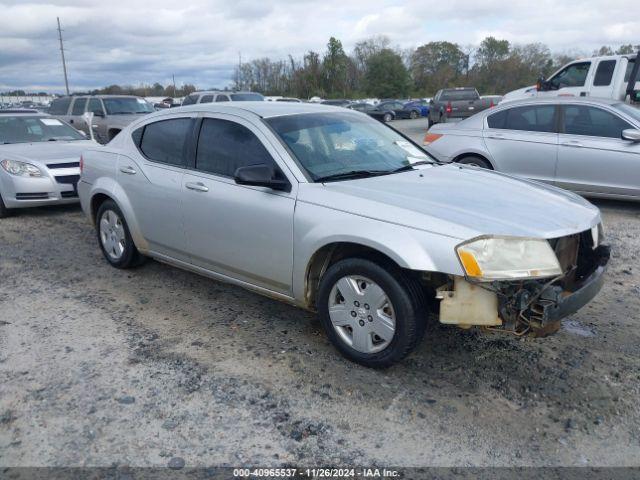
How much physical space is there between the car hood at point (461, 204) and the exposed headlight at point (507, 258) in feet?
0.15

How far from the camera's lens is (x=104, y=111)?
1465 centimetres

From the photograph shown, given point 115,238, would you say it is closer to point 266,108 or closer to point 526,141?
point 266,108

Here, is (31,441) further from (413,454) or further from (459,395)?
(459,395)

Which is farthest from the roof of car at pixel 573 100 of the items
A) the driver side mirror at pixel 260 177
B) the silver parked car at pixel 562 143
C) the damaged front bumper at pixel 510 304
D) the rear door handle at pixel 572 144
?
the driver side mirror at pixel 260 177

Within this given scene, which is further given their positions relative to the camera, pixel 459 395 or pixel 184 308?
pixel 184 308

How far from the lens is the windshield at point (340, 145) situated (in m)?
3.97

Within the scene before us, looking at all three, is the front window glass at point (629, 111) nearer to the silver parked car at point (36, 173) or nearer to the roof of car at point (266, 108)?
the roof of car at point (266, 108)

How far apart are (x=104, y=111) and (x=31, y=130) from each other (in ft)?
19.5

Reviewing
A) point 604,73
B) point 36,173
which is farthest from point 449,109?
point 36,173

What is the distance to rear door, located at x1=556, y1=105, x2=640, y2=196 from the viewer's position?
7.17 m

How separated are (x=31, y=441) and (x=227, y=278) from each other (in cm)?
178

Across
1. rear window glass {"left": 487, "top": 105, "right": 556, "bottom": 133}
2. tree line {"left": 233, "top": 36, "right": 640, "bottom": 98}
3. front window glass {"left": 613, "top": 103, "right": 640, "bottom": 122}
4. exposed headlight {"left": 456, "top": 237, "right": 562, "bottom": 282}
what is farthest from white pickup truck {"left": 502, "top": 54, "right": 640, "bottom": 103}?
tree line {"left": 233, "top": 36, "right": 640, "bottom": 98}

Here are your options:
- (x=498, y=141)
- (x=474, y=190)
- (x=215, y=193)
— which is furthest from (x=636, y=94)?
(x=215, y=193)

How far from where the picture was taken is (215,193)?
13.7ft
